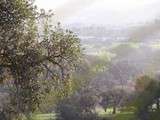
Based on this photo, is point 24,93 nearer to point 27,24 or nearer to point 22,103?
point 22,103

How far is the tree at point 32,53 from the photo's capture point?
60.8ft

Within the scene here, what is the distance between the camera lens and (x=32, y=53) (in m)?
19.0

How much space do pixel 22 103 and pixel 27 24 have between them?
315 cm

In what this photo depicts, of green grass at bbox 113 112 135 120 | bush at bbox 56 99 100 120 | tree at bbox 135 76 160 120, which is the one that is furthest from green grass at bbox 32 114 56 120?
tree at bbox 135 76 160 120

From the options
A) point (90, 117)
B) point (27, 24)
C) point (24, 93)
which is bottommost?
point (90, 117)

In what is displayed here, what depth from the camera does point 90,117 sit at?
75750 millimetres

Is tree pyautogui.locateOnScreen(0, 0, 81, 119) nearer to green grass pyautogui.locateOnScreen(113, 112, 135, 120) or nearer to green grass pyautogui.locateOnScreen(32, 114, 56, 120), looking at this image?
green grass pyautogui.locateOnScreen(32, 114, 56, 120)

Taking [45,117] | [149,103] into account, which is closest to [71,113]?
[149,103]

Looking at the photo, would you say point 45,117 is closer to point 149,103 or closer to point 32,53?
point 149,103

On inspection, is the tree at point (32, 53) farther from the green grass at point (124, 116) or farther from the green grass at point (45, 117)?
the green grass at point (124, 116)

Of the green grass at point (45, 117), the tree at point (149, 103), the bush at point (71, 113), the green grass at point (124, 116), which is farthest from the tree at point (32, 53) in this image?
the green grass at point (124, 116)

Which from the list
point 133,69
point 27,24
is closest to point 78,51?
point 27,24

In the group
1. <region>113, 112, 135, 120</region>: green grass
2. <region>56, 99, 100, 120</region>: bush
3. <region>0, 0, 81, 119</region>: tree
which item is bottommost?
<region>113, 112, 135, 120</region>: green grass

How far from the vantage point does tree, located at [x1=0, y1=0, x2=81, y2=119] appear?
730 inches
